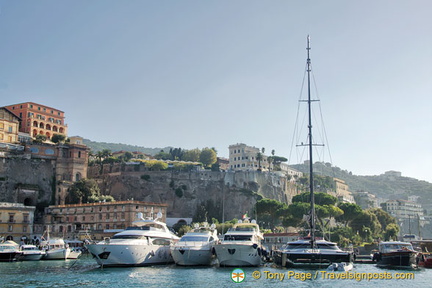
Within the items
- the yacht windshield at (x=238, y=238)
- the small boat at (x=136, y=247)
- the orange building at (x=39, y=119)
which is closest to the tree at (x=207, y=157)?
the orange building at (x=39, y=119)

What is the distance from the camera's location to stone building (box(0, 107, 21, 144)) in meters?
94.1

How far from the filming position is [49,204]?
305ft

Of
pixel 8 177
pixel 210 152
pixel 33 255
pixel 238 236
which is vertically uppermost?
pixel 210 152

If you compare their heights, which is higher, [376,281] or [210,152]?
[210,152]

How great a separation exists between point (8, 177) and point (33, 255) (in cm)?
3797

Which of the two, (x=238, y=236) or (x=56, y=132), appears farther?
(x=56, y=132)

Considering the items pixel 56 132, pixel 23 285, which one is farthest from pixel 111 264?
pixel 56 132

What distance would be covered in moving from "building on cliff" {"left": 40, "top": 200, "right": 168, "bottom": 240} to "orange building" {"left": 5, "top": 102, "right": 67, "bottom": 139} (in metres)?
25.5

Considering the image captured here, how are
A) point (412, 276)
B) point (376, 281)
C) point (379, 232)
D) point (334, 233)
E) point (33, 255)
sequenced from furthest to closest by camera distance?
Answer: point (379, 232) → point (334, 233) → point (33, 255) → point (412, 276) → point (376, 281)

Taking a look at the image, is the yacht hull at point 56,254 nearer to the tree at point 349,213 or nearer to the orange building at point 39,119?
the orange building at point 39,119

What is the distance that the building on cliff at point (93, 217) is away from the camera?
82.1 meters

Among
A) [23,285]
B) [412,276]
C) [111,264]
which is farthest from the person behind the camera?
[111,264]

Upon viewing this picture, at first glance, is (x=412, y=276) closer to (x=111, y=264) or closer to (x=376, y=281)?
(x=376, y=281)

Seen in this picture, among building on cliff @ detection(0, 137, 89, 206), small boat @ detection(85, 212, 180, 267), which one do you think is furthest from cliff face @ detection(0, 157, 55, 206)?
small boat @ detection(85, 212, 180, 267)
